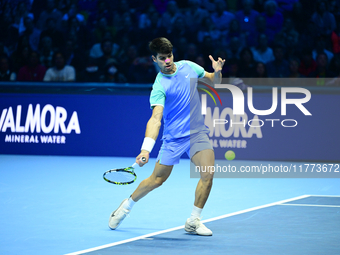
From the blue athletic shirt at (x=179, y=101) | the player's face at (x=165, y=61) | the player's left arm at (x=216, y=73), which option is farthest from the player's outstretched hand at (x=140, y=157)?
the player's left arm at (x=216, y=73)

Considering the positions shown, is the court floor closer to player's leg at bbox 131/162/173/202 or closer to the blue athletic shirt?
player's leg at bbox 131/162/173/202

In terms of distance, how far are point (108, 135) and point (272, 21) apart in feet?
14.4

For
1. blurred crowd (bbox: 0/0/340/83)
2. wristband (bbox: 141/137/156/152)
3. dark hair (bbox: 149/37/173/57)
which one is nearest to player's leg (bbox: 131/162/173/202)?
wristband (bbox: 141/137/156/152)

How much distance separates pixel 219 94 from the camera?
32.9 ft

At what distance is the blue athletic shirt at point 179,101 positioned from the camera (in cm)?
481

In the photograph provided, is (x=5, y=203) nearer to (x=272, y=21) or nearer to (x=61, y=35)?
(x=61, y=35)

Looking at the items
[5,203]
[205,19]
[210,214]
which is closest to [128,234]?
[210,214]

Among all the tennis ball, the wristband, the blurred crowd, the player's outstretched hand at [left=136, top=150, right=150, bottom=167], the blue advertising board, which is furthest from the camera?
the blurred crowd

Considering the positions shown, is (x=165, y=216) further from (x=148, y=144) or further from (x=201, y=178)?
(x=148, y=144)

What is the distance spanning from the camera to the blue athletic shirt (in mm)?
4812

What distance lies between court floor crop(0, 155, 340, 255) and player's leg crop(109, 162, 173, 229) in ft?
0.39

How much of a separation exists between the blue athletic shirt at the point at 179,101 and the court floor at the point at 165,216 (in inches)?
38.4

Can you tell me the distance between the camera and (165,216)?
5680 millimetres

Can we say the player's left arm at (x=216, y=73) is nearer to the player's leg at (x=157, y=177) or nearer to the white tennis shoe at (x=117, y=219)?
the player's leg at (x=157, y=177)
